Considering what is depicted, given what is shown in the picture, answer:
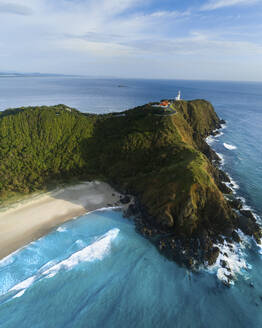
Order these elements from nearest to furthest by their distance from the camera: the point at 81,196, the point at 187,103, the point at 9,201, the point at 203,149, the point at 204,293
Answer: the point at 204,293, the point at 9,201, the point at 81,196, the point at 203,149, the point at 187,103

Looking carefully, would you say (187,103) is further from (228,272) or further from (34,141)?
(228,272)

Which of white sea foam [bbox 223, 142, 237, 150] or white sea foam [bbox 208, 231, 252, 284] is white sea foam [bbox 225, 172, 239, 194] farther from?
white sea foam [bbox 223, 142, 237, 150]

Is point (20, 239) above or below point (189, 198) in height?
below

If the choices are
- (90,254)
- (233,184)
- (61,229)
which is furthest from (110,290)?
(233,184)

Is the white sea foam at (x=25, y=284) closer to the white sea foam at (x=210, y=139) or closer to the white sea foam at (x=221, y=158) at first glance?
the white sea foam at (x=221, y=158)

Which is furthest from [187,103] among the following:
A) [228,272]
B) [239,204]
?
[228,272]

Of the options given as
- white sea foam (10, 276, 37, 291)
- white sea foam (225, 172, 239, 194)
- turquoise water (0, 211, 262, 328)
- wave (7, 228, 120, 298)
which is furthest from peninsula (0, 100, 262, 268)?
white sea foam (10, 276, 37, 291)

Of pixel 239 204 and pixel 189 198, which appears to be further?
pixel 239 204
